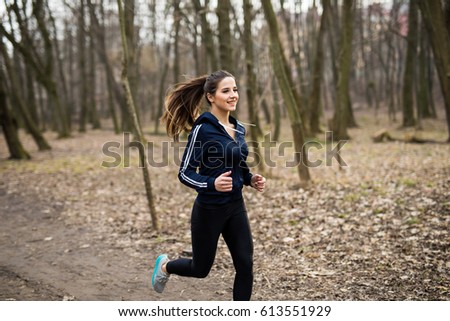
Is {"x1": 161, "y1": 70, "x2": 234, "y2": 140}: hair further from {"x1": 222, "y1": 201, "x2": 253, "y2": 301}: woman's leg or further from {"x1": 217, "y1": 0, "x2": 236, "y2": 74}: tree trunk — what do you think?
{"x1": 217, "y1": 0, "x2": 236, "y2": 74}: tree trunk

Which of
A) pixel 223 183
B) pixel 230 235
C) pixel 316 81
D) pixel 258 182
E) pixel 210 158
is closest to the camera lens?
pixel 223 183

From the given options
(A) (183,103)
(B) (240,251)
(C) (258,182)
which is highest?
(A) (183,103)

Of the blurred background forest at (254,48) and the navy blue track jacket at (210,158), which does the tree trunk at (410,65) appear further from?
the navy blue track jacket at (210,158)

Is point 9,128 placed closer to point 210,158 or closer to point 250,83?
point 250,83

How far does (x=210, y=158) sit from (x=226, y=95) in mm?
536

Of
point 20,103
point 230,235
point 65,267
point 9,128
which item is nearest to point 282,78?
point 65,267

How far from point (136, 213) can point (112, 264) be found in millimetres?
2506

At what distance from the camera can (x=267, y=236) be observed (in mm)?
6191

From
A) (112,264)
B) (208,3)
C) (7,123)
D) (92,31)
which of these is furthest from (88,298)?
(92,31)

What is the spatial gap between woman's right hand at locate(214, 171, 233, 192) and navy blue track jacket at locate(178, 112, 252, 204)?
0.12 metres

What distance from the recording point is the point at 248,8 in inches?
381

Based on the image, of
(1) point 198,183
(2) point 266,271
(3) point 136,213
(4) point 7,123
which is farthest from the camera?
(4) point 7,123

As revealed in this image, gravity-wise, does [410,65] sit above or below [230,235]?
above
